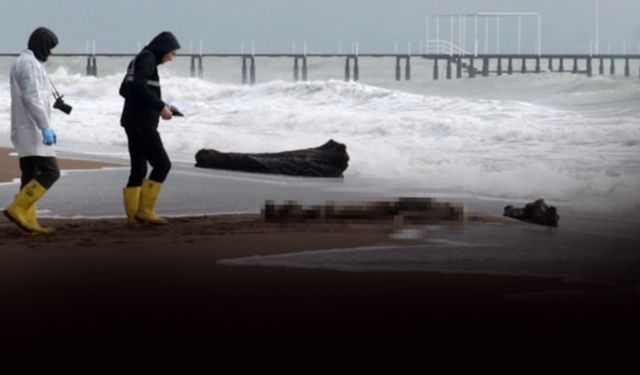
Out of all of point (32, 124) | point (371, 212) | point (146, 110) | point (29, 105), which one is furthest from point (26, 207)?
point (371, 212)

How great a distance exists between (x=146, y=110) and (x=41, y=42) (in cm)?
73

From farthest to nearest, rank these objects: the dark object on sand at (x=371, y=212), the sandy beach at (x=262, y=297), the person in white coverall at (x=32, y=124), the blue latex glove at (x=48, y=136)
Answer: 1. the dark object on sand at (x=371, y=212)
2. the person in white coverall at (x=32, y=124)
3. the blue latex glove at (x=48, y=136)
4. the sandy beach at (x=262, y=297)

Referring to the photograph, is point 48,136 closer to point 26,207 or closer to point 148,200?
point 26,207

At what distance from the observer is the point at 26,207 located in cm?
746

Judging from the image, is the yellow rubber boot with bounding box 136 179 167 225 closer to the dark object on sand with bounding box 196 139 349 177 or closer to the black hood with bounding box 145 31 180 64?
the black hood with bounding box 145 31 180 64

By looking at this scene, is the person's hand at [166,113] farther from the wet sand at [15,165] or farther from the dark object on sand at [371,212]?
the wet sand at [15,165]

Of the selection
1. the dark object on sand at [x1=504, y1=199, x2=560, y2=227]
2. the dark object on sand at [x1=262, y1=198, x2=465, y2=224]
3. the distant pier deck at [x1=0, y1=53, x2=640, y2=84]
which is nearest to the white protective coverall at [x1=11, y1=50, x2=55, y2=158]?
the dark object on sand at [x1=262, y1=198, x2=465, y2=224]

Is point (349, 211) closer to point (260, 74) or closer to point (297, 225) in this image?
point (297, 225)

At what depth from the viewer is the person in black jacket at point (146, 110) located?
7.59 m

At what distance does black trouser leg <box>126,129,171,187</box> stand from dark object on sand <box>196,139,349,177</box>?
3953 mm

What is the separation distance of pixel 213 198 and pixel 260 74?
68095 millimetres

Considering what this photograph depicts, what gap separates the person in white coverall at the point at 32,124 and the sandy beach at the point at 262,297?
318 millimetres

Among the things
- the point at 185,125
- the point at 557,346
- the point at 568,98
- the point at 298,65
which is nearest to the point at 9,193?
the point at 557,346

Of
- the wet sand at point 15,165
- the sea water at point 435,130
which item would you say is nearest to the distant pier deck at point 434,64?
the sea water at point 435,130
